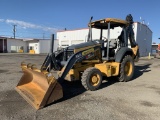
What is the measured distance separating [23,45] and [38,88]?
1994 inches

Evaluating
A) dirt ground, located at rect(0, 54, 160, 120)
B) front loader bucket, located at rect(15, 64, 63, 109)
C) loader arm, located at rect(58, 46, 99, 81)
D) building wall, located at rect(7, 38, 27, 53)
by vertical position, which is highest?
building wall, located at rect(7, 38, 27, 53)

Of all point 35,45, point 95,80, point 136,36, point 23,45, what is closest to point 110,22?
point 95,80

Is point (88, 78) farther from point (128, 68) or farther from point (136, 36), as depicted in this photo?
point (136, 36)


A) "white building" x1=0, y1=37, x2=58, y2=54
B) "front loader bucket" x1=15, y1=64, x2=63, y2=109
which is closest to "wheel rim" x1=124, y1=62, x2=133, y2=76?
"front loader bucket" x1=15, y1=64, x2=63, y2=109

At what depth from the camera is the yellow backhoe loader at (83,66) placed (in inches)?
218

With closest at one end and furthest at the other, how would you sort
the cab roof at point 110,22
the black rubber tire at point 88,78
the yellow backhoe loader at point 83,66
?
the yellow backhoe loader at point 83,66 → the black rubber tire at point 88,78 → the cab roof at point 110,22

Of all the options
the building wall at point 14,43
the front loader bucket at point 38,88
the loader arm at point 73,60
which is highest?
the building wall at point 14,43

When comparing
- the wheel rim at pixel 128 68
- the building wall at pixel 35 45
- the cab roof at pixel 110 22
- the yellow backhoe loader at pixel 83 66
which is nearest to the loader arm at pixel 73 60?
the yellow backhoe loader at pixel 83 66

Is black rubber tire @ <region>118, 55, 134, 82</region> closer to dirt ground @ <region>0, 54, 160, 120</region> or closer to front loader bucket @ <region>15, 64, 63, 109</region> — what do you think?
dirt ground @ <region>0, 54, 160, 120</region>

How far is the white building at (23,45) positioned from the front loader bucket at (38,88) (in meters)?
43.8

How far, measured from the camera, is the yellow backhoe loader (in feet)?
18.2

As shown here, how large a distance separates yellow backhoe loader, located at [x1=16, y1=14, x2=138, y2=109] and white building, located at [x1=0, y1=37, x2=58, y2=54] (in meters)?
A: 42.2

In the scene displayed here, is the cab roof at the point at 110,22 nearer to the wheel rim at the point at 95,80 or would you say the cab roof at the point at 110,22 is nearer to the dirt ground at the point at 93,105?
the wheel rim at the point at 95,80

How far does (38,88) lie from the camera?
623 cm
